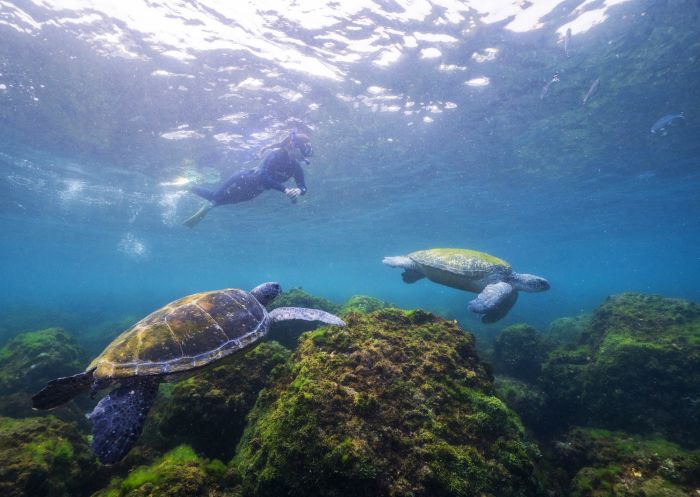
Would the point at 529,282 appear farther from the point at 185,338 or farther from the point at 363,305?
the point at 185,338

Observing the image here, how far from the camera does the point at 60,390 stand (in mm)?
3443

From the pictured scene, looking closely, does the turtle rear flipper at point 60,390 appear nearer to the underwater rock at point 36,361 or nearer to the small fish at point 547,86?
the underwater rock at point 36,361

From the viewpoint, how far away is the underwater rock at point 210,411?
3.60 meters

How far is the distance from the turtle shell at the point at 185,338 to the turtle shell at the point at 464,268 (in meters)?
5.24

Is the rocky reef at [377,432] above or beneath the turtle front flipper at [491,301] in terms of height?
beneath

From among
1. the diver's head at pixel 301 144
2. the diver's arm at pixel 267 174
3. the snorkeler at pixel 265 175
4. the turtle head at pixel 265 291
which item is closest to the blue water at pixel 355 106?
the diver's head at pixel 301 144

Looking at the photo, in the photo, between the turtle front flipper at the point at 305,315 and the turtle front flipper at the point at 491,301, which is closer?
the turtle front flipper at the point at 305,315

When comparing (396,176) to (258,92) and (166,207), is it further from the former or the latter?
(166,207)

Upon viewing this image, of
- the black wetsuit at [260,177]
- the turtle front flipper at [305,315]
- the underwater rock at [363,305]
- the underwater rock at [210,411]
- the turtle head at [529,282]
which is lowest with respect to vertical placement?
the underwater rock at [210,411]

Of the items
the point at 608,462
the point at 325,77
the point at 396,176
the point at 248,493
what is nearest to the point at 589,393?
the point at 608,462

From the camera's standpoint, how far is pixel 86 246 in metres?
47.1

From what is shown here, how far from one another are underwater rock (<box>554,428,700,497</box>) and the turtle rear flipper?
588 centimetres

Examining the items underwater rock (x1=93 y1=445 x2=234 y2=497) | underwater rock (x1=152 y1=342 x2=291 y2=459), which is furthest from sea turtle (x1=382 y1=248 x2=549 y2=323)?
underwater rock (x1=93 y1=445 x2=234 y2=497)

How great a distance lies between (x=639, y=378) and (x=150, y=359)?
27.3 ft
